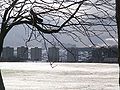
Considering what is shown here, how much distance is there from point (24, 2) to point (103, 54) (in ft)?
2.97

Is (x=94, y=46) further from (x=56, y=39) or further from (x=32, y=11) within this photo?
(x=32, y=11)

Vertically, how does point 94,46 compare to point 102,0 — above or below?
below

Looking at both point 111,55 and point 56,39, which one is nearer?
point 111,55

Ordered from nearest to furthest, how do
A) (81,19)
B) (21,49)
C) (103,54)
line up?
1. (103,54)
2. (81,19)
3. (21,49)

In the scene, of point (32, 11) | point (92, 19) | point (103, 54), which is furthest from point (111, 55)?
point (32, 11)

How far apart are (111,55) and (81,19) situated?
45 centimetres

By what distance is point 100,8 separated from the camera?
345 centimetres

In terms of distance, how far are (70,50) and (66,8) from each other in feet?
1.40

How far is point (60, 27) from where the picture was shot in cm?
363

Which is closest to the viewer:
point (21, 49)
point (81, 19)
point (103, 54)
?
point (103, 54)

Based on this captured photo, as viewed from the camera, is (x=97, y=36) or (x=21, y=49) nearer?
(x=97, y=36)

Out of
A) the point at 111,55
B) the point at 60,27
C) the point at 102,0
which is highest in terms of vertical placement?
the point at 102,0

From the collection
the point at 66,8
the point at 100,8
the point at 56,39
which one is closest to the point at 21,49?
the point at 56,39

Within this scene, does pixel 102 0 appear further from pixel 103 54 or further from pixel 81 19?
pixel 103 54
